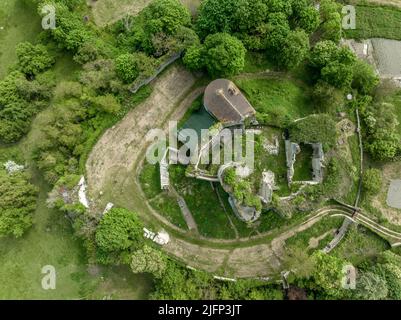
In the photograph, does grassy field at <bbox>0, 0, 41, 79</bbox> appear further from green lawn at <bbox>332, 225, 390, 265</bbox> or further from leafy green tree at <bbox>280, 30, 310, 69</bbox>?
green lawn at <bbox>332, 225, 390, 265</bbox>

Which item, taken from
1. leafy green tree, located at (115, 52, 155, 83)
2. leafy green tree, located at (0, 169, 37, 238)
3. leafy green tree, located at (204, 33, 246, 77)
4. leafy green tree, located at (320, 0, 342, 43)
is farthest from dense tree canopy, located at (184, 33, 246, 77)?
leafy green tree, located at (0, 169, 37, 238)

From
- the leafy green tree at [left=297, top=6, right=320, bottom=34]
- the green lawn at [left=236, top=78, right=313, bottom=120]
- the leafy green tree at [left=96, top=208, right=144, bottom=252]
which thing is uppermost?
the leafy green tree at [left=297, top=6, right=320, bottom=34]

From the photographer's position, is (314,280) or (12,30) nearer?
(314,280)

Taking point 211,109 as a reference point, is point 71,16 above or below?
above

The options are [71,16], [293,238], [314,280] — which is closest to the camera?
[314,280]

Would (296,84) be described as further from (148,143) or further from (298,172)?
(148,143)

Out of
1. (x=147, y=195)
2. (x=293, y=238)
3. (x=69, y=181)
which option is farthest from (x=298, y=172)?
(x=69, y=181)

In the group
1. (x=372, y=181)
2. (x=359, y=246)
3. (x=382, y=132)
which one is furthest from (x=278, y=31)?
(x=359, y=246)
